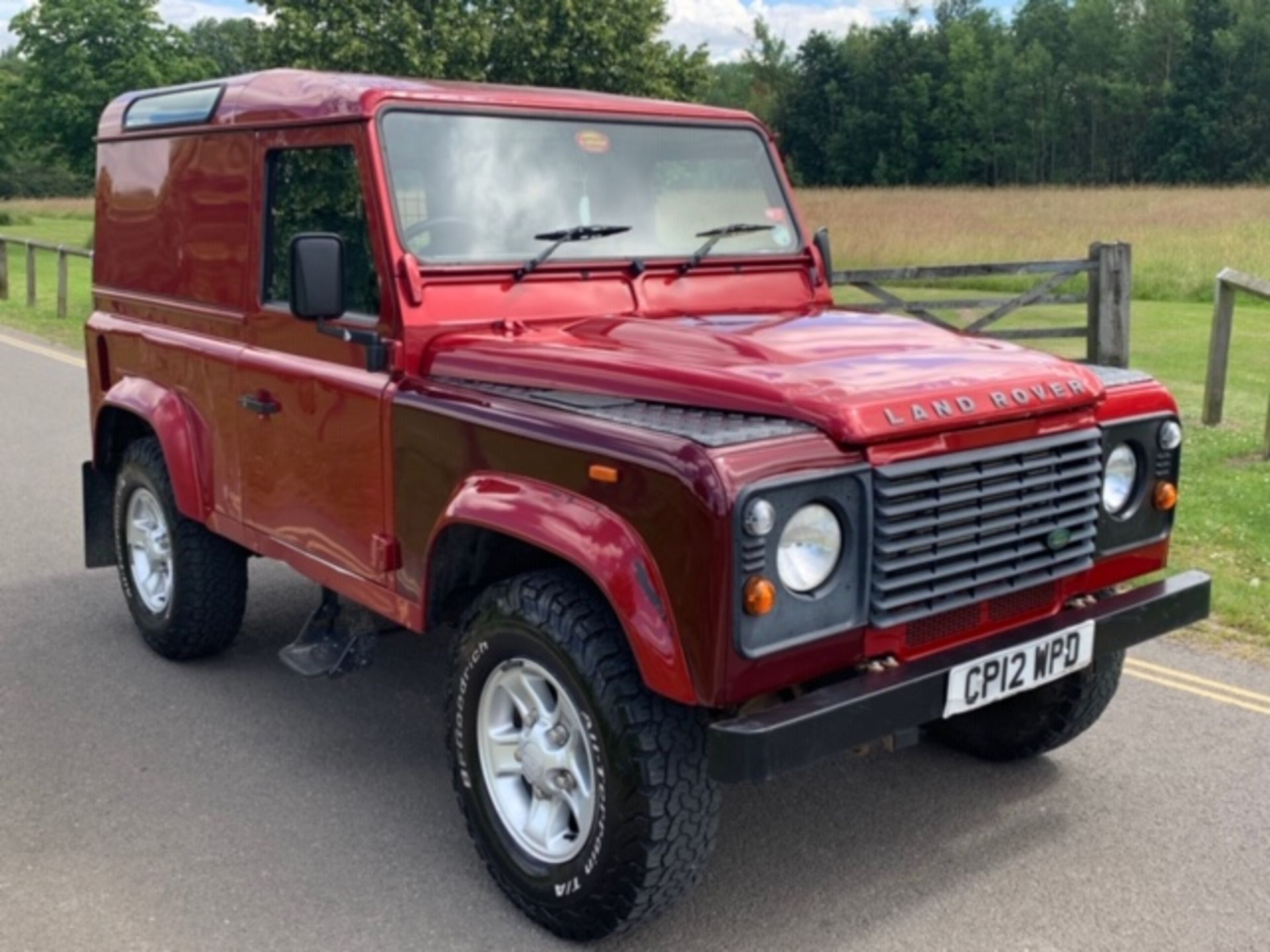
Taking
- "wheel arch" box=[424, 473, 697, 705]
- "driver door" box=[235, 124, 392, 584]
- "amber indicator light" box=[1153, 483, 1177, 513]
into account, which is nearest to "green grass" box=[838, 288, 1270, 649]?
"amber indicator light" box=[1153, 483, 1177, 513]

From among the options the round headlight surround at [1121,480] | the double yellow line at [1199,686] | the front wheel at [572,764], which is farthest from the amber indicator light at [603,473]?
the double yellow line at [1199,686]

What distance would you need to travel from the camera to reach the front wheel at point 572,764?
3.09 m

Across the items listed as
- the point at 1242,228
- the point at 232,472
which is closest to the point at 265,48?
the point at 1242,228

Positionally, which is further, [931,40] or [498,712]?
[931,40]

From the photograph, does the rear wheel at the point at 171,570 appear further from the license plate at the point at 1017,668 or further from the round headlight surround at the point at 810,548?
the license plate at the point at 1017,668

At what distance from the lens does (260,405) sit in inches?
177

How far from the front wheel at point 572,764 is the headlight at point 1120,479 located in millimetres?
1416

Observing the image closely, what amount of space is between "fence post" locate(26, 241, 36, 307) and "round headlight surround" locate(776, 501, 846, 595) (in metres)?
19.0

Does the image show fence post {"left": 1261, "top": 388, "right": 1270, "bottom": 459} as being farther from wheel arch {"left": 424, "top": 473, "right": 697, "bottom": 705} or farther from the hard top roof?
wheel arch {"left": 424, "top": 473, "right": 697, "bottom": 705}

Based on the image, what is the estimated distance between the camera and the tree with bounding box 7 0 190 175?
6006 centimetres

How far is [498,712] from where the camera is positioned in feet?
11.7

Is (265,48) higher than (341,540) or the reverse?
higher

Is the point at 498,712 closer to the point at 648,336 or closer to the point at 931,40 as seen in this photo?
the point at 648,336

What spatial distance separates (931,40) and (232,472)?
8775cm
